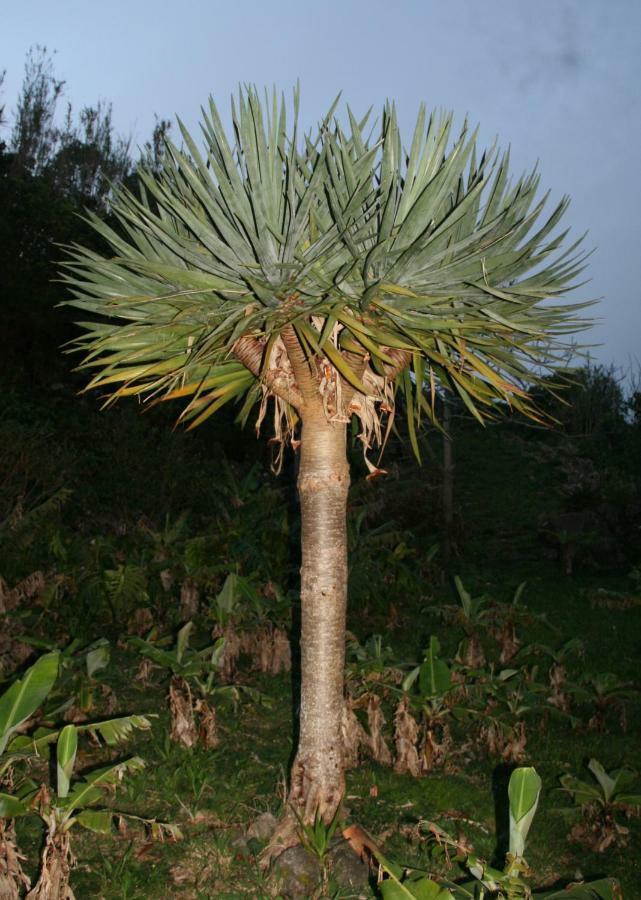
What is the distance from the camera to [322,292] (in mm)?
3301

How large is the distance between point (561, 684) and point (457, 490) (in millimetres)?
16067

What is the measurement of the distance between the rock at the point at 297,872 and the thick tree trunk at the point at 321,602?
0.60 feet

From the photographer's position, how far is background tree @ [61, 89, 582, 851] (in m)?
3.24

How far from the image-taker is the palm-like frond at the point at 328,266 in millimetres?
3227

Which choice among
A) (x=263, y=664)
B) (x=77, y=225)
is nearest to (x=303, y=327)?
(x=263, y=664)

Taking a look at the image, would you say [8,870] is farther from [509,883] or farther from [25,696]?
[509,883]

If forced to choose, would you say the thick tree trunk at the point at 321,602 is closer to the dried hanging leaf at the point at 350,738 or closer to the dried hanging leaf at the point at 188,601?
the dried hanging leaf at the point at 350,738

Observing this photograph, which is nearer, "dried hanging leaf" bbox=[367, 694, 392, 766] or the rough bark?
the rough bark

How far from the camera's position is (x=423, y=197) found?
320 centimetres

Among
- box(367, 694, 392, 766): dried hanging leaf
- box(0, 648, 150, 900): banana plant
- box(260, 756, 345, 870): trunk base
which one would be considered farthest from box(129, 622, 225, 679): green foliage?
box(260, 756, 345, 870): trunk base

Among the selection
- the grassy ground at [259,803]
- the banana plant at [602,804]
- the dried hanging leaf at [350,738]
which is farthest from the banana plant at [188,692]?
the banana plant at [602,804]

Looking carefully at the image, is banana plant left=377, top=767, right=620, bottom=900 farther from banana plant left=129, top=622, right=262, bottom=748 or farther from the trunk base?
banana plant left=129, top=622, right=262, bottom=748

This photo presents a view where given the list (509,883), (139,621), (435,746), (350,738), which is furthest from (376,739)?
(139,621)

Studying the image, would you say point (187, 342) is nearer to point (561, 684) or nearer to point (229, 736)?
point (229, 736)
